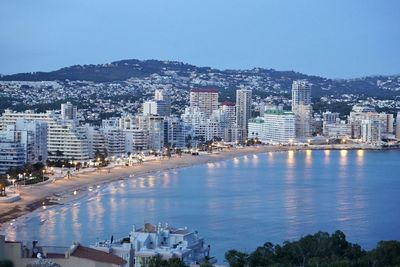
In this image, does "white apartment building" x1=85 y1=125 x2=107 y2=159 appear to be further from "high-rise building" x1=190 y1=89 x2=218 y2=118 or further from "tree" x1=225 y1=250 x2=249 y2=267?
"high-rise building" x1=190 y1=89 x2=218 y2=118

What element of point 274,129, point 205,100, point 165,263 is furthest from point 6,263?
point 205,100

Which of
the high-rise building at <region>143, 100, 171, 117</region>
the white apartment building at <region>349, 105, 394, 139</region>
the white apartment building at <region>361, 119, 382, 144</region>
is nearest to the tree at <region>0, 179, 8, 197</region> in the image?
the high-rise building at <region>143, 100, 171, 117</region>

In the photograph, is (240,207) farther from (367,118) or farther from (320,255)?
(367,118)

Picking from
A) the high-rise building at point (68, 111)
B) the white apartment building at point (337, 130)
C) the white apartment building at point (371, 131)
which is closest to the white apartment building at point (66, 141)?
the high-rise building at point (68, 111)

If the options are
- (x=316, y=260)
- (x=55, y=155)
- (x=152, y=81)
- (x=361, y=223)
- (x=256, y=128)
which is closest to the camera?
(x=316, y=260)

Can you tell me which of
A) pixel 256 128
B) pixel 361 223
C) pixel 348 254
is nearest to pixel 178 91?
pixel 256 128

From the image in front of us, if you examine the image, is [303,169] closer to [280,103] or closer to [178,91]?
[280,103]
